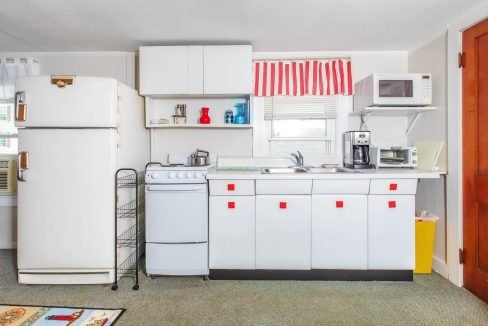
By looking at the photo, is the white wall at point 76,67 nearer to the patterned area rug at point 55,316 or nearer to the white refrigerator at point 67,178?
the white refrigerator at point 67,178

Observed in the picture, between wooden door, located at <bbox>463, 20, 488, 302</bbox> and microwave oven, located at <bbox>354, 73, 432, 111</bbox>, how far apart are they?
36 cm

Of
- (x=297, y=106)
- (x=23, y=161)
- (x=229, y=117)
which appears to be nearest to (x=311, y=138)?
(x=297, y=106)

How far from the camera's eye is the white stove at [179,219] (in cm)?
258

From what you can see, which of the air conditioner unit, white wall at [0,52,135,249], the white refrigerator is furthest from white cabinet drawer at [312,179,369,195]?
the air conditioner unit

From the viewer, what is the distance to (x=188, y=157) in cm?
336

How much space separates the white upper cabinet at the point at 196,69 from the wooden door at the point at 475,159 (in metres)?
1.85

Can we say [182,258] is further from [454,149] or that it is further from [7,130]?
[7,130]

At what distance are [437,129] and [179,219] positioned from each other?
8.14 ft

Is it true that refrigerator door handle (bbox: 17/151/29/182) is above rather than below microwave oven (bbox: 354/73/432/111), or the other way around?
below

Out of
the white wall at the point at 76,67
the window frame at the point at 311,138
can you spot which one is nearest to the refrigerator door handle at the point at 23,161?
the white wall at the point at 76,67

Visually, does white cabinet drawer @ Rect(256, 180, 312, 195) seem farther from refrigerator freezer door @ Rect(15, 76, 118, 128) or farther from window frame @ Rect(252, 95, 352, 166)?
refrigerator freezer door @ Rect(15, 76, 118, 128)

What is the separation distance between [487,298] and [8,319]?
3399mm

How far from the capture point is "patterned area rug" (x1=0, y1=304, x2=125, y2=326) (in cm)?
200

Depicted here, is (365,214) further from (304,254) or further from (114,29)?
(114,29)
